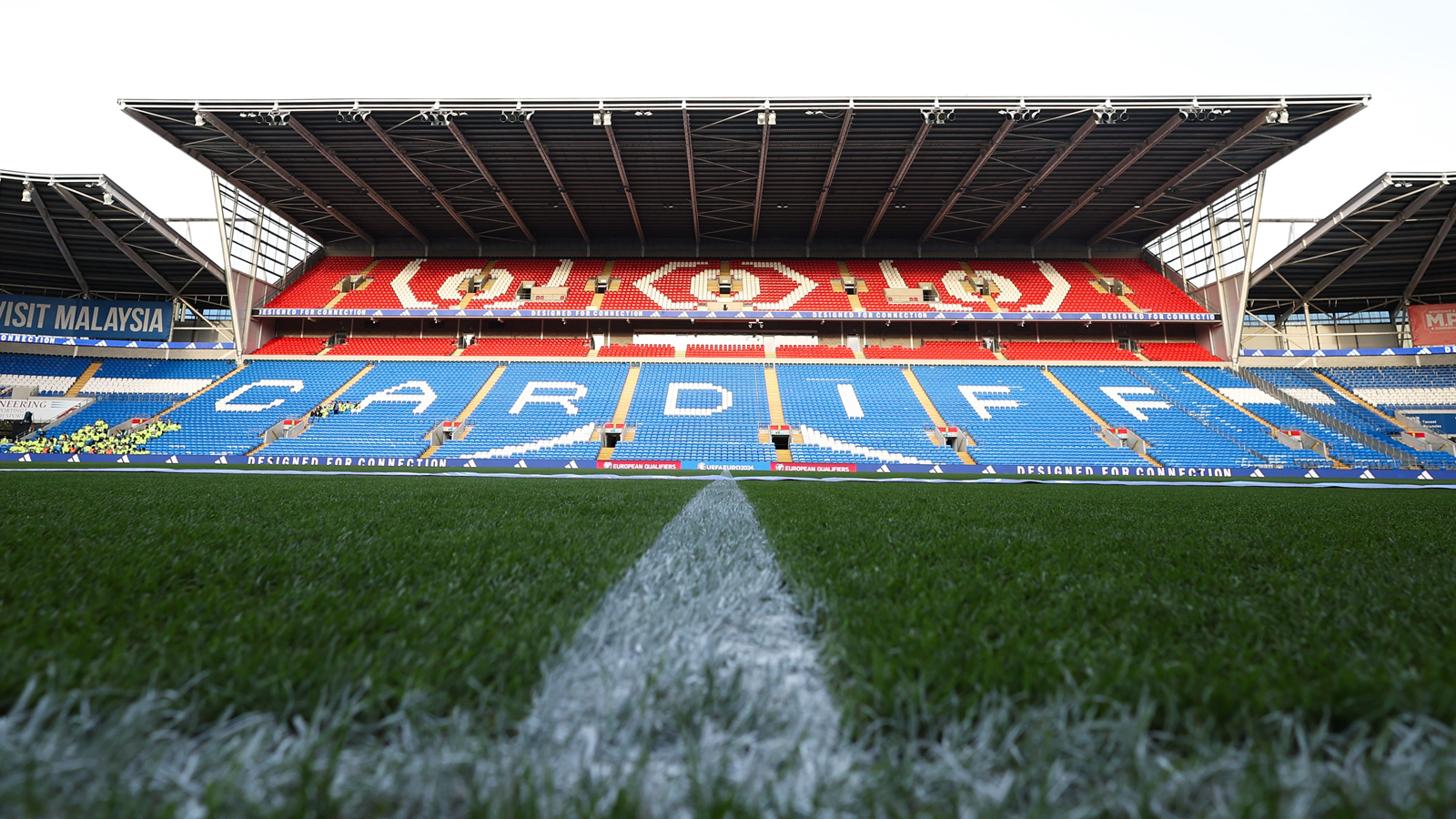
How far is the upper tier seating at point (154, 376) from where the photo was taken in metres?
16.7

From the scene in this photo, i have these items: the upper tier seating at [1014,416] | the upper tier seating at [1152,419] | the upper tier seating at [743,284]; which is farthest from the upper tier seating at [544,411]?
the upper tier seating at [1152,419]

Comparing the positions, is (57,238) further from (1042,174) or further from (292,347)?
(1042,174)

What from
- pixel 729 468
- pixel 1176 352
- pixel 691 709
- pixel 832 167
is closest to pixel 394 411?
pixel 729 468

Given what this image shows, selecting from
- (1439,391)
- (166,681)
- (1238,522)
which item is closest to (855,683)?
(166,681)

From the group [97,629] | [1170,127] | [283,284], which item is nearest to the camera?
[97,629]

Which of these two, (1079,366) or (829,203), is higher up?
(829,203)

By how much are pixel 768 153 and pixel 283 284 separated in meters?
17.1

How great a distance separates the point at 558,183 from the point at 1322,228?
20640 millimetres

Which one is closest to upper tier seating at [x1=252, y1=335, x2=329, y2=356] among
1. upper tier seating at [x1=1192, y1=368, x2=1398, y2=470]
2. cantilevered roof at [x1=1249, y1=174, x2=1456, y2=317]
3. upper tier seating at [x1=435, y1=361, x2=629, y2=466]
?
upper tier seating at [x1=435, y1=361, x2=629, y2=466]

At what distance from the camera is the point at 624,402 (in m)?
16.6

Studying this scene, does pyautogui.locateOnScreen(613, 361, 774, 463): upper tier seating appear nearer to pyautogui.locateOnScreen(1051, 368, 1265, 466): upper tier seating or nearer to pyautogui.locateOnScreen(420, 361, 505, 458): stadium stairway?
pyautogui.locateOnScreen(420, 361, 505, 458): stadium stairway

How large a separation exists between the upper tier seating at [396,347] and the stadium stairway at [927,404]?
48.5 feet

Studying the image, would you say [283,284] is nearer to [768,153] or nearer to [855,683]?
[768,153]

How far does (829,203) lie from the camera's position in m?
18.9
